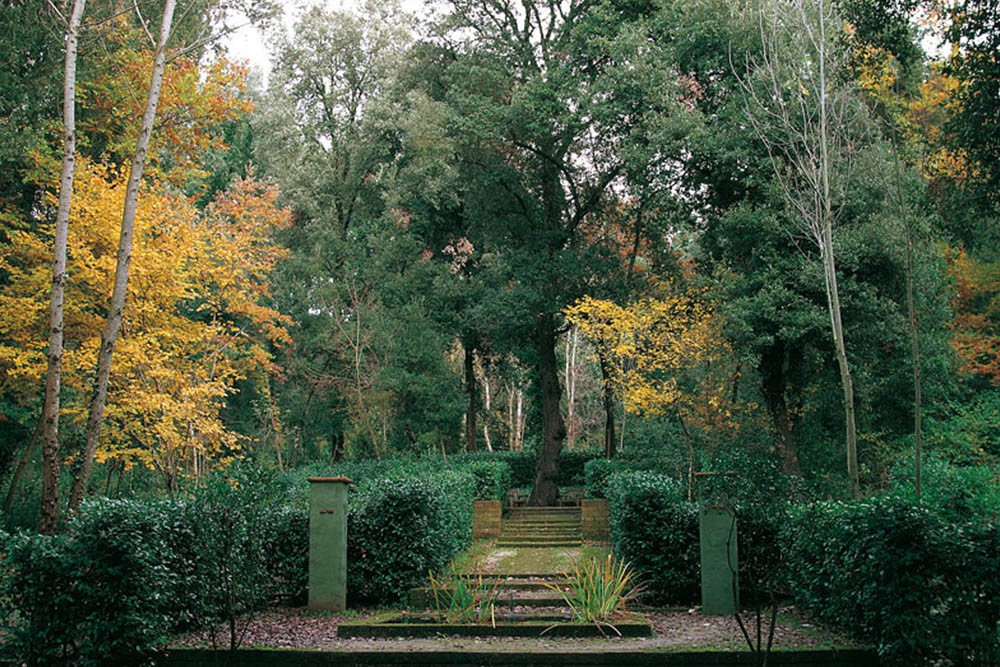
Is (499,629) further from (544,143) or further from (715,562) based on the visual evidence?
(544,143)

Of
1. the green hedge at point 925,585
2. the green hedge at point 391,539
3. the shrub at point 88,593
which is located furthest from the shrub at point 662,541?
the shrub at point 88,593

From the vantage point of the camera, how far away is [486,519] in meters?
16.8

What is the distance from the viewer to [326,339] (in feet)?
79.4

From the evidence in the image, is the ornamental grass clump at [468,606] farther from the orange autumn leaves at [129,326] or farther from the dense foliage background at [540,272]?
the orange autumn leaves at [129,326]

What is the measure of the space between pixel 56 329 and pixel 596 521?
1060 centimetres

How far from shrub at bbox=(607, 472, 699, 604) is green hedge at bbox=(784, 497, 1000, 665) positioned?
3250 millimetres

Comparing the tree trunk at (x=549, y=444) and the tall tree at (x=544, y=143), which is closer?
the tall tree at (x=544, y=143)

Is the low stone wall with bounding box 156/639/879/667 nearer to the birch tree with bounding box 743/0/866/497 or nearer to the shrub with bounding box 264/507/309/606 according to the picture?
the shrub with bounding box 264/507/309/606

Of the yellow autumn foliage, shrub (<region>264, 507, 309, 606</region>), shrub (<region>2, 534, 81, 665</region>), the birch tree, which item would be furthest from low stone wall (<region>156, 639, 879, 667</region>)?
the yellow autumn foliage

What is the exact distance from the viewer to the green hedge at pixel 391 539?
9766mm

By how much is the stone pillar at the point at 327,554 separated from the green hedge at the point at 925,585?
565 centimetres

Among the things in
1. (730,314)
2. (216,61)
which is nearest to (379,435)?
(216,61)

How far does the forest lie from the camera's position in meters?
12.9

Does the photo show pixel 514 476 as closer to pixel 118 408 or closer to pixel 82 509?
pixel 118 408
